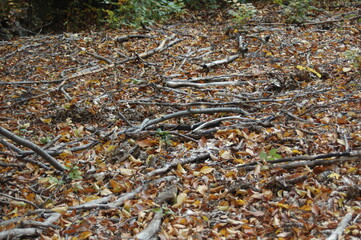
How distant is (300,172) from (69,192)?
2.12 meters

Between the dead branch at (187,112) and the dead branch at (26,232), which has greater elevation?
the dead branch at (187,112)

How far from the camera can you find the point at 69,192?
11.0 feet

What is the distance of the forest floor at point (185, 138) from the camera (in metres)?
2.84

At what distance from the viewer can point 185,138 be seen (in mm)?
4016

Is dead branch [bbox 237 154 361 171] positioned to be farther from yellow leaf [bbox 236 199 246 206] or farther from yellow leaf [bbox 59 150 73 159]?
yellow leaf [bbox 59 150 73 159]

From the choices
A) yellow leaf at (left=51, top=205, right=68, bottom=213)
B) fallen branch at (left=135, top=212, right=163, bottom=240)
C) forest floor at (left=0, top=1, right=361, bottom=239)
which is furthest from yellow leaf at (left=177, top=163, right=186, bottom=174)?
yellow leaf at (left=51, top=205, right=68, bottom=213)

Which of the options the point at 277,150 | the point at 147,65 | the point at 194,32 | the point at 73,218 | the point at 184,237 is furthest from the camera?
the point at 194,32

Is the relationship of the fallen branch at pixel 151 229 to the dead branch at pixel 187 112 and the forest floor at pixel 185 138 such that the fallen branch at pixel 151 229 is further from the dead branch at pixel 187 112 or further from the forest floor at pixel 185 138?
the dead branch at pixel 187 112

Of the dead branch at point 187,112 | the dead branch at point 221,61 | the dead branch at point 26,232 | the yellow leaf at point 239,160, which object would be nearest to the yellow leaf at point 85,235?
the dead branch at point 26,232

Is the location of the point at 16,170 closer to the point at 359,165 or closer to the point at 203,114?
the point at 203,114

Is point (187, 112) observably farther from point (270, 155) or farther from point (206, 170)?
point (270, 155)

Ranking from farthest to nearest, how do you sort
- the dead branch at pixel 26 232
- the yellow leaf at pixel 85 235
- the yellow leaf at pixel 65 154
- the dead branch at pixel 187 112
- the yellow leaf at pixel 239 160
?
the dead branch at pixel 187 112, the yellow leaf at pixel 65 154, the yellow leaf at pixel 239 160, the yellow leaf at pixel 85 235, the dead branch at pixel 26 232

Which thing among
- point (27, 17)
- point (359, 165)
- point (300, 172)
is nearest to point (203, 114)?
point (300, 172)

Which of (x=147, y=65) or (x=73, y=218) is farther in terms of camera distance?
(x=147, y=65)
